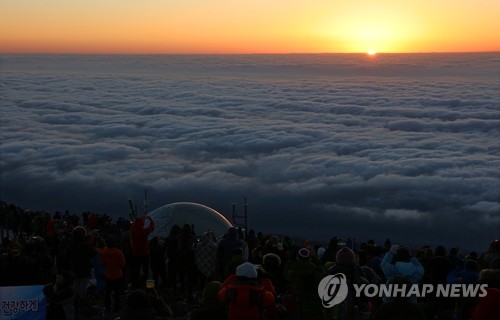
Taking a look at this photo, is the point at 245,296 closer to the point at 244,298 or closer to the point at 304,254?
the point at 244,298

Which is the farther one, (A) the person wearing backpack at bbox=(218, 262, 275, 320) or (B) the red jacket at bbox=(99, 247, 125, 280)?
(B) the red jacket at bbox=(99, 247, 125, 280)

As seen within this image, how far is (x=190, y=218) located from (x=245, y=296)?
10179 mm

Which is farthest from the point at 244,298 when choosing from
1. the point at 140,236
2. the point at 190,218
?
the point at 190,218

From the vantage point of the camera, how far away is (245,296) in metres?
6.58

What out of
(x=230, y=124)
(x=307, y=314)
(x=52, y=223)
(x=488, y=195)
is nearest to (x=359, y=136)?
(x=230, y=124)

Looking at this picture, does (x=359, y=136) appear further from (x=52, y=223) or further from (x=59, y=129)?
(x=52, y=223)

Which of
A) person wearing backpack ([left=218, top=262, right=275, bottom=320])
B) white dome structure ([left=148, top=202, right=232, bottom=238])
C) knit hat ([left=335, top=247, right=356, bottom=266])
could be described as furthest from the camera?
white dome structure ([left=148, top=202, right=232, bottom=238])

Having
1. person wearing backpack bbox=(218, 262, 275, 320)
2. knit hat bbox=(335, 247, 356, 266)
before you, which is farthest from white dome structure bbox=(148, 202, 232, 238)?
person wearing backpack bbox=(218, 262, 275, 320)

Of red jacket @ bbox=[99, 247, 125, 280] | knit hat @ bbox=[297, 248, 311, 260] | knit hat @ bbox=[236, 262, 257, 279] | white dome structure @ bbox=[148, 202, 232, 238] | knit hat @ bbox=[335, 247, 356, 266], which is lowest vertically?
white dome structure @ bbox=[148, 202, 232, 238]

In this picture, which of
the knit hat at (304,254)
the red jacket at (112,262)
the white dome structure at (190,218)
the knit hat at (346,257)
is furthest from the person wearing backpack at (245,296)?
the white dome structure at (190,218)

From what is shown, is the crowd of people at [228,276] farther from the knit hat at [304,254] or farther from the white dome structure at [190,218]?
the white dome structure at [190,218]

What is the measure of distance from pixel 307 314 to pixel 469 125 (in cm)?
7247

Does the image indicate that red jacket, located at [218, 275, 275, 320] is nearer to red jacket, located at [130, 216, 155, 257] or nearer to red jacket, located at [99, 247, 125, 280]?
red jacket, located at [99, 247, 125, 280]

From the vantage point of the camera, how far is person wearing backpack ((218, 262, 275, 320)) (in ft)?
21.4
